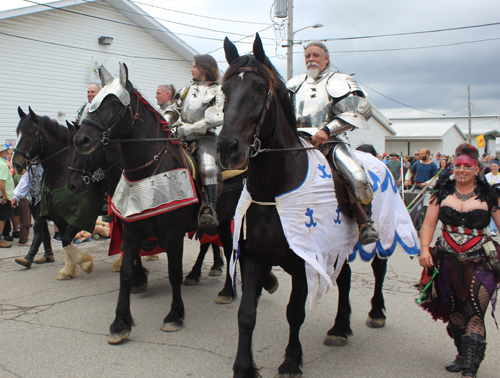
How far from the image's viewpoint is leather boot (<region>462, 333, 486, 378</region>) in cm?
321

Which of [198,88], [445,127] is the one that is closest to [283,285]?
[198,88]

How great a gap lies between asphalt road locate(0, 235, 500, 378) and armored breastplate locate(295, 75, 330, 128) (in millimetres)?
2108

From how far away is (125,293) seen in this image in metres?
4.38

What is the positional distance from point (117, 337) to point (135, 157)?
1778mm

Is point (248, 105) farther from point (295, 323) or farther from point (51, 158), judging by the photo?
point (51, 158)

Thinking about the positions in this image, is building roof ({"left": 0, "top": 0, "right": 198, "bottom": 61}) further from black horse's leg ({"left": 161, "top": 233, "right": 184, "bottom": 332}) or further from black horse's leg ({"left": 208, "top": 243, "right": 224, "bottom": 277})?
black horse's leg ({"left": 161, "top": 233, "right": 184, "bottom": 332})

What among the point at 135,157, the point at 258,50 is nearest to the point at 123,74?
the point at 135,157

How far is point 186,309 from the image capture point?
525cm

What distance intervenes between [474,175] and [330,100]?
1.35m

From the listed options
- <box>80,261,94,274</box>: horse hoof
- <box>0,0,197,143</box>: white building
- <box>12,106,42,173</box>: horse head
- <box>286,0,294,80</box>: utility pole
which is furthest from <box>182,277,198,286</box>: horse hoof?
<box>286,0,294,80</box>: utility pole

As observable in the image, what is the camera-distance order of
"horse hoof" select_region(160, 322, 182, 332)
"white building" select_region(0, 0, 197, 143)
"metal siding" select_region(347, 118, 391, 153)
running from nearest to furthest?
"horse hoof" select_region(160, 322, 182, 332)
"white building" select_region(0, 0, 197, 143)
"metal siding" select_region(347, 118, 391, 153)

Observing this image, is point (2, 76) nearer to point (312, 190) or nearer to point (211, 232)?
point (211, 232)

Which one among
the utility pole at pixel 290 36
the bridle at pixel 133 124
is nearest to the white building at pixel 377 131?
the utility pole at pixel 290 36

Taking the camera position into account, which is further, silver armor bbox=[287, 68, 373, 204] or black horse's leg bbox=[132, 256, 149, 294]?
black horse's leg bbox=[132, 256, 149, 294]
